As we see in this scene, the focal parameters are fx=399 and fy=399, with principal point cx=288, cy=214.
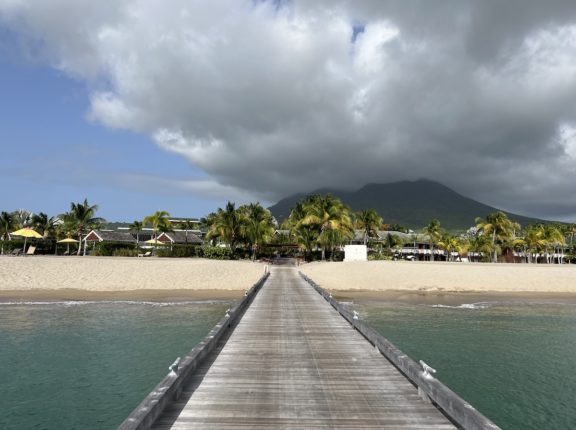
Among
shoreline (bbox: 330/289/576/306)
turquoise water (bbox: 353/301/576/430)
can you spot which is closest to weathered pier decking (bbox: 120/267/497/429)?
turquoise water (bbox: 353/301/576/430)

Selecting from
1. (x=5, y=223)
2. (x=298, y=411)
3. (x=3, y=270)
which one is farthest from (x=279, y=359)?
(x=5, y=223)

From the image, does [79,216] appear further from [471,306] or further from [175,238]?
[471,306]

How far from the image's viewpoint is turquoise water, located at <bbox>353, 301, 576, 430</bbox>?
9.43 m

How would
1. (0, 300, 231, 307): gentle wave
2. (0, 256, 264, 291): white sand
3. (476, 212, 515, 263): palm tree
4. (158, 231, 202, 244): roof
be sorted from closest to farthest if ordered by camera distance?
(0, 300, 231, 307): gentle wave → (0, 256, 264, 291): white sand → (476, 212, 515, 263): palm tree → (158, 231, 202, 244): roof

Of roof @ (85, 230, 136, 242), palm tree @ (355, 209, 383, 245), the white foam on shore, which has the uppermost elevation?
palm tree @ (355, 209, 383, 245)

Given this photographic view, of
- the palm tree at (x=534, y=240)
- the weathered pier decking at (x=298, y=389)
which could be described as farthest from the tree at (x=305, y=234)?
the weathered pier decking at (x=298, y=389)

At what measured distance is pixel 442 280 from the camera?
35.6 metres

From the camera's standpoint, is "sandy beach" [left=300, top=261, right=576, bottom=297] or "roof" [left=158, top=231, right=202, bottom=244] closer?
"sandy beach" [left=300, top=261, right=576, bottom=297]

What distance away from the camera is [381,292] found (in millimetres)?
30688

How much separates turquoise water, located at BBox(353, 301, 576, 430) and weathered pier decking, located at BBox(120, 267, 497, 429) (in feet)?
10.2

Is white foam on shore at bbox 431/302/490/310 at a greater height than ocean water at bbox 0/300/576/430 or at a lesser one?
greater

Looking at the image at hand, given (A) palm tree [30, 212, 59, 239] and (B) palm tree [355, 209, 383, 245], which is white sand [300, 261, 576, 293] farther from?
(A) palm tree [30, 212, 59, 239]

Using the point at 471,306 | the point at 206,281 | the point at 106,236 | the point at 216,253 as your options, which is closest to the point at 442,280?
the point at 471,306

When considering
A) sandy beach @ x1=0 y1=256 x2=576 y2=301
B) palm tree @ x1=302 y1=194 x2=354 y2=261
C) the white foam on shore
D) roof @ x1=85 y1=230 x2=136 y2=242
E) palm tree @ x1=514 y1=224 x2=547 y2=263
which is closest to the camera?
the white foam on shore
